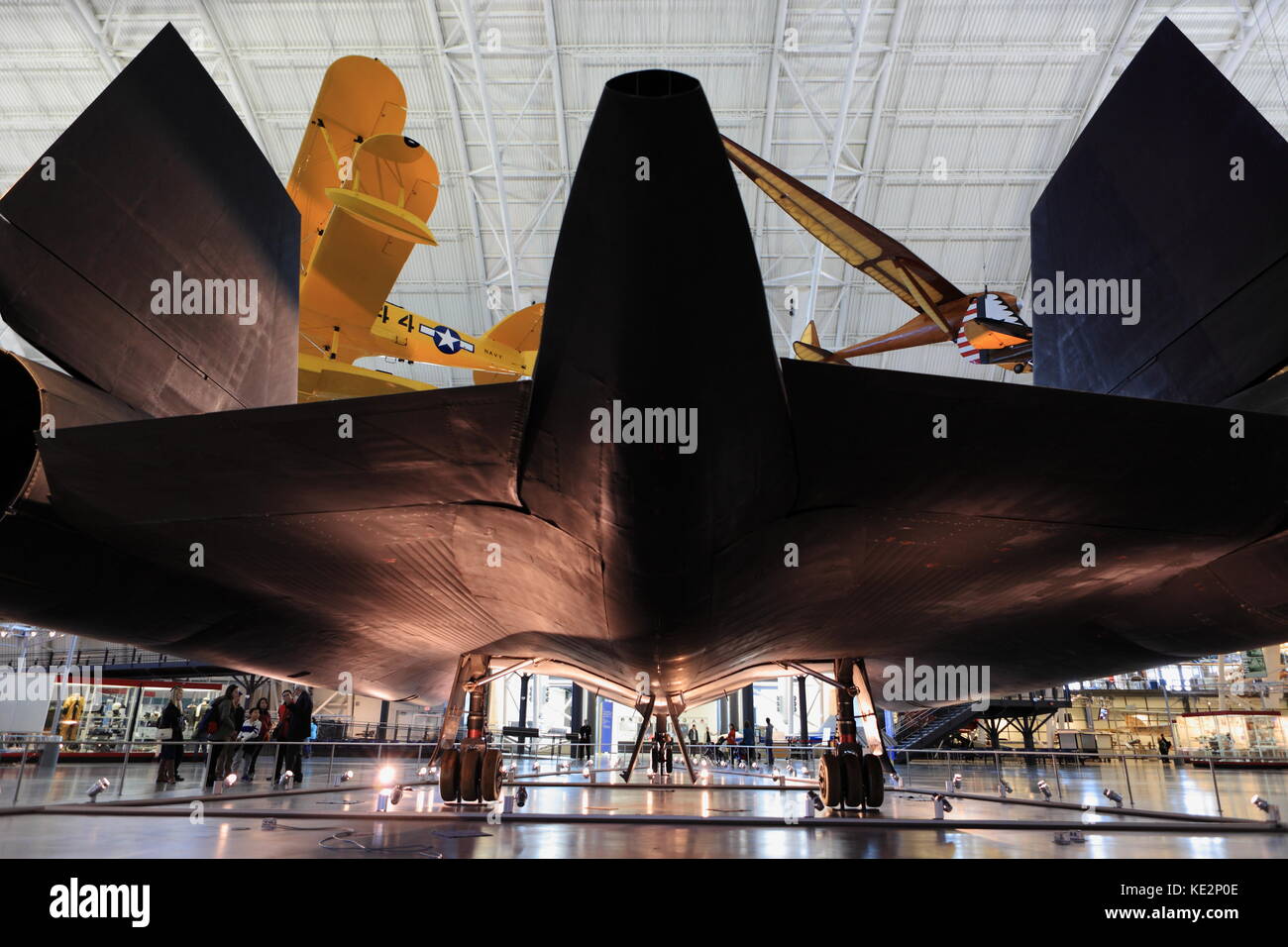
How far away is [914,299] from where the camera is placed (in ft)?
36.2

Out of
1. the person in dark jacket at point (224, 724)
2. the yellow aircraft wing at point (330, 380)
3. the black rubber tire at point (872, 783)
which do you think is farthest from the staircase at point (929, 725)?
the yellow aircraft wing at point (330, 380)

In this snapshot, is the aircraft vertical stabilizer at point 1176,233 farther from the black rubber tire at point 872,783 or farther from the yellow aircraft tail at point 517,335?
the yellow aircraft tail at point 517,335

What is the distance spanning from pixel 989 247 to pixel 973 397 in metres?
25.6

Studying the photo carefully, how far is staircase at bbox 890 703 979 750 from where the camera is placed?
867 inches

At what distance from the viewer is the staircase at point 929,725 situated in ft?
72.2

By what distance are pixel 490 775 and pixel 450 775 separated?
383 millimetres

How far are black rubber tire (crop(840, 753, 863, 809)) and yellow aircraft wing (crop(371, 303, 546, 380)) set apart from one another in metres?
11.0

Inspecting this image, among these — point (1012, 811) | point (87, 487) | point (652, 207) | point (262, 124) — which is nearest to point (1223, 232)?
point (652, 207)

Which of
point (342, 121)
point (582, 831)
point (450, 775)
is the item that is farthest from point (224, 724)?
point (342, 121)

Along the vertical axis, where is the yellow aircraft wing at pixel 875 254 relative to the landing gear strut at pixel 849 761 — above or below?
above

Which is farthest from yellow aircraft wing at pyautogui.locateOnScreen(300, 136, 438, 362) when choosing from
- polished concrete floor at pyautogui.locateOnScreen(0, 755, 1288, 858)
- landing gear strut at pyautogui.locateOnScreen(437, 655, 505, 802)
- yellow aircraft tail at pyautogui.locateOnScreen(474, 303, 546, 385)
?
polished concrete floor at pyautogui.locateOnScreen(0, 755, 1288, 858)

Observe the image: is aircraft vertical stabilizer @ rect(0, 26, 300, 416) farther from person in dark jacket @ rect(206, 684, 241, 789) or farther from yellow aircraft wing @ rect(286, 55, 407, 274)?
person in dark jacket @ rect(206, 684, 241, 789)

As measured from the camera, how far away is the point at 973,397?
264 centimetres

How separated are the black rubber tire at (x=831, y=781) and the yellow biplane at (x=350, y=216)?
711cm
